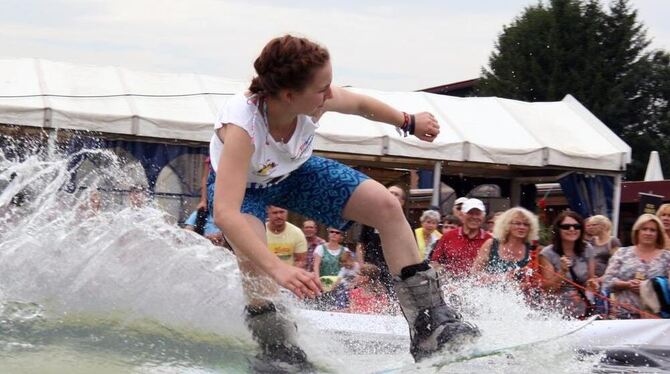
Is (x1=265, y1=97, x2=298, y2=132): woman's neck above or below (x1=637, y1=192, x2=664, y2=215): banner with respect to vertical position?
above

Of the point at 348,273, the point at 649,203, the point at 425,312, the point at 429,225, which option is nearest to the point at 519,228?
the point at 348,273

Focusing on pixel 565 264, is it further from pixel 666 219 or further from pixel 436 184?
pixel 436 184

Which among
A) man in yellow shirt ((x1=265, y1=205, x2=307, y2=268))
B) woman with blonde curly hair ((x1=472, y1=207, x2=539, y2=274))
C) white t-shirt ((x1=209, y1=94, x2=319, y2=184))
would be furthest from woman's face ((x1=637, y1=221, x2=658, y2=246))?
white t-shirt ((x1=209, y1=94, x2=319, y2=184))

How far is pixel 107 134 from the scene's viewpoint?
375 inches

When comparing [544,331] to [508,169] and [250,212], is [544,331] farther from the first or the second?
[508,169]

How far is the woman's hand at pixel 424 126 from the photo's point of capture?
13.2 feet

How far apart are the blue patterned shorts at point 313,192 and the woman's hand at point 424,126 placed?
30 centimetres

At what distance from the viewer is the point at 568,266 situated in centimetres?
635

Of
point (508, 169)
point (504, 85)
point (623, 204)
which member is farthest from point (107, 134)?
point (504, 85)

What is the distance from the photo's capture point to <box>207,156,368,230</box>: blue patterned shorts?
12.6 feet

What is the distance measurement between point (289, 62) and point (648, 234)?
11.3ft

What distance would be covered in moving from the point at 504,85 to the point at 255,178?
31177mm

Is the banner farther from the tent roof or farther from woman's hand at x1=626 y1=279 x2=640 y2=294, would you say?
woman's hand at x1=626 y1=279 x2=640 y2=294

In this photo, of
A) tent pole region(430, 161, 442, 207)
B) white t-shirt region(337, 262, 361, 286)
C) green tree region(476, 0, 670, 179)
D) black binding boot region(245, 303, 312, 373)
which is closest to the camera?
black binding boot region(245, 303, 312, 373)
